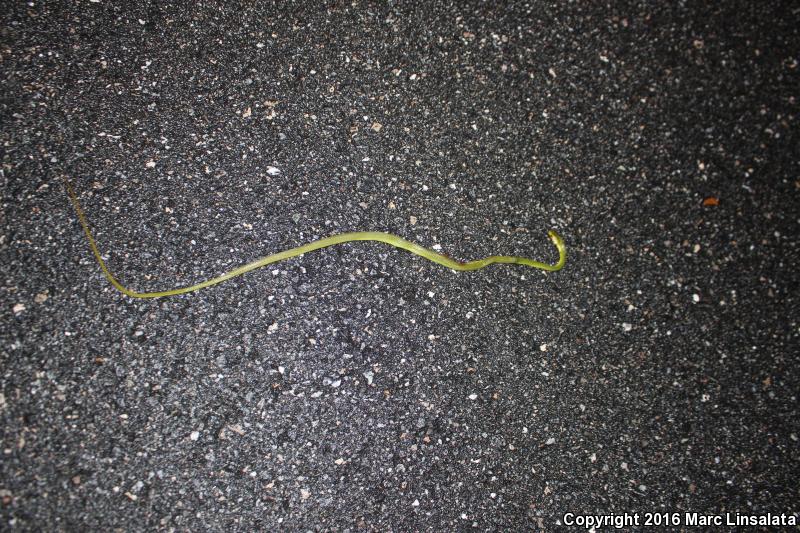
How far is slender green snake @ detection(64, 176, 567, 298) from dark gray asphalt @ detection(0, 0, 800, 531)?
4 cm

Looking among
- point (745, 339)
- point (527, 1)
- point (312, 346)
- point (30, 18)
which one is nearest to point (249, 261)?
point (312, 346)

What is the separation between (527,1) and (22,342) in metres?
2.72

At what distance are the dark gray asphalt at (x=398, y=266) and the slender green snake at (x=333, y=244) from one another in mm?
38

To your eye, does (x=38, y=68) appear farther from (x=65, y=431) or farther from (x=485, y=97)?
(x=485, y=97)

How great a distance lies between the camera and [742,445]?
2.28 metres
